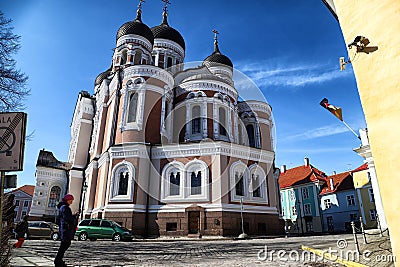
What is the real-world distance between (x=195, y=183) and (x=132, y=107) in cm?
896

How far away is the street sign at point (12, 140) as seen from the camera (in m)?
4.28

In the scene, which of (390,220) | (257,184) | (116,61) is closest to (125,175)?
(257,184)

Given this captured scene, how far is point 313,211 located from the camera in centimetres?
3766

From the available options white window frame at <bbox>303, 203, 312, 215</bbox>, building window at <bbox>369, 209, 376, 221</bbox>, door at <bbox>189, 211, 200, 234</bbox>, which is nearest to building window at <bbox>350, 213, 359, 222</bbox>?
building window at <bbox>369, 209, 376, 221</bbox>

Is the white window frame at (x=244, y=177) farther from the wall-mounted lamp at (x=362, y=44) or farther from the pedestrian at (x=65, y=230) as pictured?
the wall-mounted lamp at (x=362, y=44)

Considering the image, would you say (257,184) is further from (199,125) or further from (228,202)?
(199,125)

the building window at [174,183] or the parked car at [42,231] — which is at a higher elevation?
the building window at [174,183]

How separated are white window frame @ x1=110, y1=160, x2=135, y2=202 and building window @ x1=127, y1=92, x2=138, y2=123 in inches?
172

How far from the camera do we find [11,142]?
4.37m

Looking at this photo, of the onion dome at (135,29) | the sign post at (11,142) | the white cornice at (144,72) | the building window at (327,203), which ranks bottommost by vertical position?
the sign post at (11,142)

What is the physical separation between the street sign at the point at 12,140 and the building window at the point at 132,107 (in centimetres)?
2028

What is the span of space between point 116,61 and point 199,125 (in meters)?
12.1

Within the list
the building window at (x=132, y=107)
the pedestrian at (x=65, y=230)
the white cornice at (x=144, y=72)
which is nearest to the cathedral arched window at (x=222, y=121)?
the white cornice at (x=144, y=72)

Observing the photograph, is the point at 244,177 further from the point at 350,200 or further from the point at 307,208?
the point at 307,208
